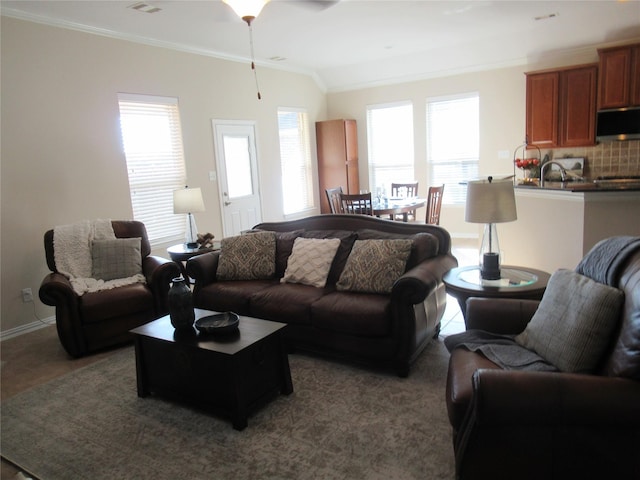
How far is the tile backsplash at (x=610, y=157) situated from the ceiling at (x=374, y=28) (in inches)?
53.0

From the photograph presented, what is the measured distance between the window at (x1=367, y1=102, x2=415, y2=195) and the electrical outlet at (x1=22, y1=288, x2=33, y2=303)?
17.8 ft

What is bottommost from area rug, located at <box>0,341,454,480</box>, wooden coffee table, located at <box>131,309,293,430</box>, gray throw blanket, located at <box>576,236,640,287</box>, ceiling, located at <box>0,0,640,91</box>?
area rug, located at <box>0,341,454,480</box>

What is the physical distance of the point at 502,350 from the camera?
2174 mm

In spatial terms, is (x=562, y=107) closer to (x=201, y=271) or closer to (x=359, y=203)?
(x=359, y=203)

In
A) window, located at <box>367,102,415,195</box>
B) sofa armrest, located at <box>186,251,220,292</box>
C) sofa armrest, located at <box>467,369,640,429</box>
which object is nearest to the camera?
sofa armrest, located at <box>467,369,640,429</box>

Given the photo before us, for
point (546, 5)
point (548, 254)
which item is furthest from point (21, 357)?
point (546, 5)

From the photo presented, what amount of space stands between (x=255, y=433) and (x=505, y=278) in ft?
5.97

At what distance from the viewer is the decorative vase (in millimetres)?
2734

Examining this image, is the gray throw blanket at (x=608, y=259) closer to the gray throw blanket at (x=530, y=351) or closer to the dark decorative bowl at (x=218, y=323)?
the gray throw blanket at (x=530, y=351)

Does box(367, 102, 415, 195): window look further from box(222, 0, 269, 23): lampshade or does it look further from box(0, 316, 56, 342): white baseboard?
box(0, 316, 56, 342): white baseboard

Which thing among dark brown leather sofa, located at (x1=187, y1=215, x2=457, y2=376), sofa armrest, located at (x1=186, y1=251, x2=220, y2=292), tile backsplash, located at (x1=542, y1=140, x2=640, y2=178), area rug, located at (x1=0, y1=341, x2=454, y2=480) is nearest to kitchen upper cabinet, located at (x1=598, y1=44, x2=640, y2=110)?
tile backsplash, located at (x1=542, y1=140, x2=640, y2=178)

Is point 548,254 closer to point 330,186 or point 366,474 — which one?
point 366,474

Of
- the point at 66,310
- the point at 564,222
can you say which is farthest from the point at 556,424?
the point at 66,310

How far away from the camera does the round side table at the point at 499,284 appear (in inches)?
106
